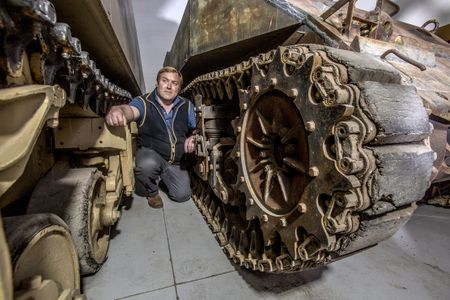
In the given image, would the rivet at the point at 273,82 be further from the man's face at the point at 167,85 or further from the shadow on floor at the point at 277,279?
the man's face at the point at 167,85

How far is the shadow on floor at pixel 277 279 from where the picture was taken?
1.39 metres

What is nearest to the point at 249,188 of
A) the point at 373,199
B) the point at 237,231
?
the point at 237,231

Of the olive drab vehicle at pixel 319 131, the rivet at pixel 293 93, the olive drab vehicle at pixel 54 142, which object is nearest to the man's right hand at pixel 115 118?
the olive drab vehicle at pixel 54 142

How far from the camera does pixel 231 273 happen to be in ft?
4.90

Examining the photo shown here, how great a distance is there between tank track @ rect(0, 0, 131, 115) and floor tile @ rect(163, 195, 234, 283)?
1.16 metres

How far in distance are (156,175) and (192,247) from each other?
3.24 ft

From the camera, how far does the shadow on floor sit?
139 cm

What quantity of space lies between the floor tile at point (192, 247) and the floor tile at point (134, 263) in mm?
64

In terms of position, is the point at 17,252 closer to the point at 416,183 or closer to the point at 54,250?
the point at 54,250

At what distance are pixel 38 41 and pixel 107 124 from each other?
3.59 ft

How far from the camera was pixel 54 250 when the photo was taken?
0.85 metres

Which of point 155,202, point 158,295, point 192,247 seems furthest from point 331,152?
point 155,202

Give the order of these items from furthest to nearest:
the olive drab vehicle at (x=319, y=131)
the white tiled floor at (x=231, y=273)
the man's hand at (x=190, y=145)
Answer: the man's hand at (x=190, y=145) → the white tiled floor at (x=231, y=273) → the olive drab vehicle at (x=319, y=131)

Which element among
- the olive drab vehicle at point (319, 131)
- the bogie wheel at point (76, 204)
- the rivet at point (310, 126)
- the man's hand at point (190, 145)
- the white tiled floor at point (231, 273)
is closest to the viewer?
the olive drab vehicle at point (319, 131)
